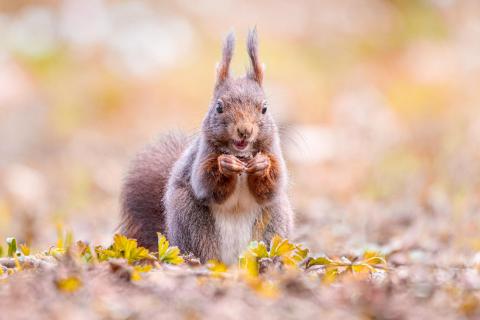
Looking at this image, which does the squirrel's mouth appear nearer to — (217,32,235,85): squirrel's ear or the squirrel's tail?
(217,32,235,85): squirrel's ear

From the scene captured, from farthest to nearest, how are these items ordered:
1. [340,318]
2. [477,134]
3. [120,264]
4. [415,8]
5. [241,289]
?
[415,8] < [477,134] < [120,264] < [241,289] < [340,318]

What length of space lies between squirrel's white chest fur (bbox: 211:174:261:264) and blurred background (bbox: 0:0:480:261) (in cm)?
59

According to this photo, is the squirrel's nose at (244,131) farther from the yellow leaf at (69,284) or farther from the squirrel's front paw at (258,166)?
the yellow leaf at (69,284)

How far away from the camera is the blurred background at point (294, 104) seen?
5531mm

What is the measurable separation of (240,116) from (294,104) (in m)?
6.35

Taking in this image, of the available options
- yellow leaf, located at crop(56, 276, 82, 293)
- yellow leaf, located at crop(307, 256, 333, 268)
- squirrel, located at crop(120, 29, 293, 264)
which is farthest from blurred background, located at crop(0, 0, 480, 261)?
yellow leaf, located at crop(56, 276, 82, 293)

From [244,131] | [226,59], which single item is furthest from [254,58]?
[244,131]

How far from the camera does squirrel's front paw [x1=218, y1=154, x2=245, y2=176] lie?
3.28m

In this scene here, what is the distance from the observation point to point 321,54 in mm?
12180

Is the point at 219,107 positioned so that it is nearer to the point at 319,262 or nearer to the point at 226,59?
the point at 226,59

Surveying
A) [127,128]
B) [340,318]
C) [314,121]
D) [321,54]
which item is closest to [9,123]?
[127,128]

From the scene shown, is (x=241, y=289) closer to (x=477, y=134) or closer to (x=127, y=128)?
(x=477, y=134)

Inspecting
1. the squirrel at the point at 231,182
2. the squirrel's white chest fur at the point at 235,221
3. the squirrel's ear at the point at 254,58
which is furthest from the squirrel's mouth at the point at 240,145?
the squirrel's ear at the point at 254,58

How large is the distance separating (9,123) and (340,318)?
8.49 m
